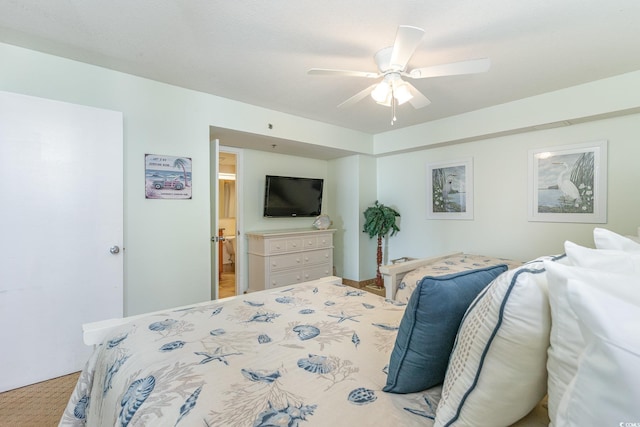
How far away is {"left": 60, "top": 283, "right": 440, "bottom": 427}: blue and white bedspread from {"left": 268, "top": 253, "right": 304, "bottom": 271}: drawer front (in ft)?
6.99

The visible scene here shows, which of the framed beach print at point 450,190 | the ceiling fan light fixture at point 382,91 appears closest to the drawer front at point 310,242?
the framed beach print at point 450,190

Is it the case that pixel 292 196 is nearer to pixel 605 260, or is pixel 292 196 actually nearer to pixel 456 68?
pixel 456 68

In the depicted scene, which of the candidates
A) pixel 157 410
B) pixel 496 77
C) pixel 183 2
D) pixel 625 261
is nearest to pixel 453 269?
pixel 496 77

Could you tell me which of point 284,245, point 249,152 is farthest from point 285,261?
point 249,152

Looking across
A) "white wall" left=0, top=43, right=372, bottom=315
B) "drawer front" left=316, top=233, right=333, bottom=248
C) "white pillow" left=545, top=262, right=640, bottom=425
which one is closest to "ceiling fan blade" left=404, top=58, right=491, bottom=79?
"white pillow" left=545, top=262, right=640, bottom=425

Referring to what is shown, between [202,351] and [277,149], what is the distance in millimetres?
3345

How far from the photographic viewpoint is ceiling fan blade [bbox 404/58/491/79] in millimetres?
1732

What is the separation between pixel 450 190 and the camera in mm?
3879

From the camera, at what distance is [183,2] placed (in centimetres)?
157

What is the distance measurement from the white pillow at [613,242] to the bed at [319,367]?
259mm

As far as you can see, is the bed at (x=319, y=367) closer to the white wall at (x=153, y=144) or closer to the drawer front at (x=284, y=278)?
the white wall at (x=153, y=144)

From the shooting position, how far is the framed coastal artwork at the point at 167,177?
2.52 metres

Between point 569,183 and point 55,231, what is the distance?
4.66 m

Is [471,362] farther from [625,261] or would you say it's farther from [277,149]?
[277,149]
